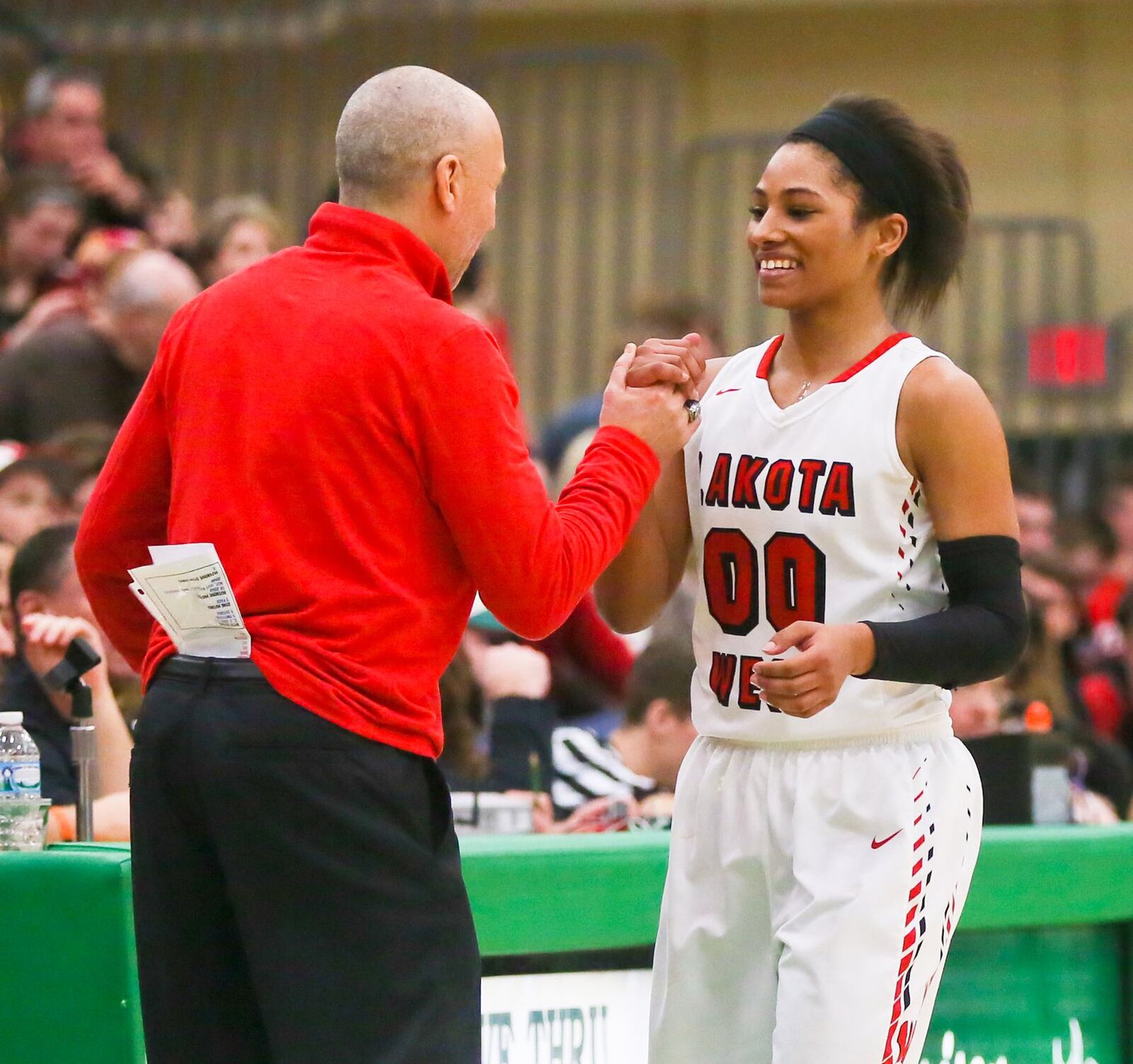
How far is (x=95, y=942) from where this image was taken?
9.51 feet

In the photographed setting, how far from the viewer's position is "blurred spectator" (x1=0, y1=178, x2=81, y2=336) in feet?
23.0

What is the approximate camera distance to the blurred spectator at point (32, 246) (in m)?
7.01

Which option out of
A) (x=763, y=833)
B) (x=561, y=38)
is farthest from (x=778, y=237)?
(x=561, y=38)

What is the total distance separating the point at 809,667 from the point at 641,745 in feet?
7.49

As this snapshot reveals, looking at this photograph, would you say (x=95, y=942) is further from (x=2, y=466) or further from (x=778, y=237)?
(x=2, y=466)

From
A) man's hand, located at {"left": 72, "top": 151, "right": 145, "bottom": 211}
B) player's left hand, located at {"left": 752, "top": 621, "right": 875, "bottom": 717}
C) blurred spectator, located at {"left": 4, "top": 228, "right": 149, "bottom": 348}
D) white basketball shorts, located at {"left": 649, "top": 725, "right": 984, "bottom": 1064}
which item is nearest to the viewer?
player's left hand, located at {"left": 752, "top": 621, "right": 875, "bottom": 717}

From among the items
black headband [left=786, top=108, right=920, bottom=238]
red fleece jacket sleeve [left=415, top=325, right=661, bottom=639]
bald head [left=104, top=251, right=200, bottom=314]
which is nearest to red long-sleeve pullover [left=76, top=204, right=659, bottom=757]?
red fleece jacket sleeve [left=415, top=325, right=661, bottom=639]

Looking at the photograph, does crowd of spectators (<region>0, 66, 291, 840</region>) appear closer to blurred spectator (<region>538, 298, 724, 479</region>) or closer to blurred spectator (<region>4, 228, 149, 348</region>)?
blurred spectator (<region>4, 228, 149, 348</region>)

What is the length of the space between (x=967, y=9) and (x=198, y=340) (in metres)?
8.87

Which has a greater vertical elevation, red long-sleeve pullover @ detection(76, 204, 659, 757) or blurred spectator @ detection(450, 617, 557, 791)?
red long-sleeve pullover @ detection(76, 204, 659, 757)

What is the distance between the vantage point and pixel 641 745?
4.70m

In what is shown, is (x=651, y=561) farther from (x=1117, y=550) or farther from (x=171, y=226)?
(x=1117, y=550)

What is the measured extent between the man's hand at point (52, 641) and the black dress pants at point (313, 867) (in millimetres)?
1237

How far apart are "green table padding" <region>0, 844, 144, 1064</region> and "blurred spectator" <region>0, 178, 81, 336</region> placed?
14.3 ft
